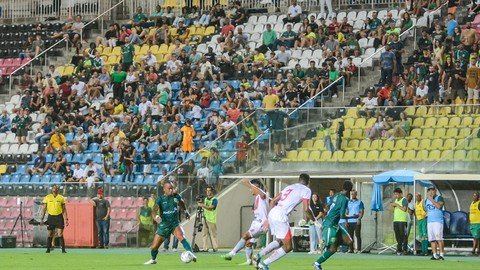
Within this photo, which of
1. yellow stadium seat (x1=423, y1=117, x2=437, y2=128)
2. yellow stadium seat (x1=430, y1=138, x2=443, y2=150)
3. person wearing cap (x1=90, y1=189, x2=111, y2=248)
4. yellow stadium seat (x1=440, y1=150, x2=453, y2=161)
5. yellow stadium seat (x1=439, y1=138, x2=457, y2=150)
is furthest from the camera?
person wearing cap (x1=90, y1=189, x2=111, y2=248)

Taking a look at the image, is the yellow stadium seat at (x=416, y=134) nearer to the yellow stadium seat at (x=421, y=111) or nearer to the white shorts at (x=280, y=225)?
the yellow stadium seat at (x=421, y=111)

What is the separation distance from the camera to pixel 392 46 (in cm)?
4934

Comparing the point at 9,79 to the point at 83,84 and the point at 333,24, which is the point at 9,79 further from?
the point at 333,24

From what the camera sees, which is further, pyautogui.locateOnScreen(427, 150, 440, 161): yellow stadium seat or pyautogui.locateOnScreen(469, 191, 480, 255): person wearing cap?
pyautogui.locateOnScreen(427, 150, 440, 161): yellow stadium seat

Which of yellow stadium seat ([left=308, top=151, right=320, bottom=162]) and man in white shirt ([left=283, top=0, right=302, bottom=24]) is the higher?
Result: man in white shirt ([left=283, top=0, right=302, bottom=24])

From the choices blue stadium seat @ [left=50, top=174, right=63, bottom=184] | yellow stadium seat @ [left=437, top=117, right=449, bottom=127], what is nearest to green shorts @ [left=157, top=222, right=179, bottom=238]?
yellow stadium seat @ [left=437, top=117, right=449, bottom=127]

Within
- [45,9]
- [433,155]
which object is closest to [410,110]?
[433,155]

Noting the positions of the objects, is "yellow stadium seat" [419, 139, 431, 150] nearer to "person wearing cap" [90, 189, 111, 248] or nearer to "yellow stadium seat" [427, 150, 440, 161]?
"yellow stadium seat" [427, 150, 440, 161]

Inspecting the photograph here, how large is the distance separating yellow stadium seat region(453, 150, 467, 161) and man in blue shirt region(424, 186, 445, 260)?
2.54 m

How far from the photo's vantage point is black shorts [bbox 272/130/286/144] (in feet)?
154

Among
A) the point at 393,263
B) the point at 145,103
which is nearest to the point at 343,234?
the point at 393,263

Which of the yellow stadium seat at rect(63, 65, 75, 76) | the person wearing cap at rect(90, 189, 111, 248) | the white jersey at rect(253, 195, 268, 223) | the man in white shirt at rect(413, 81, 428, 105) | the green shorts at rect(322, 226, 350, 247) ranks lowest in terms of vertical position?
the person wearing cap at rect(90, 189, 111, 248)

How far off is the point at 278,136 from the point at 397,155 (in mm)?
4440

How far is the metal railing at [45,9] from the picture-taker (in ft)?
208
